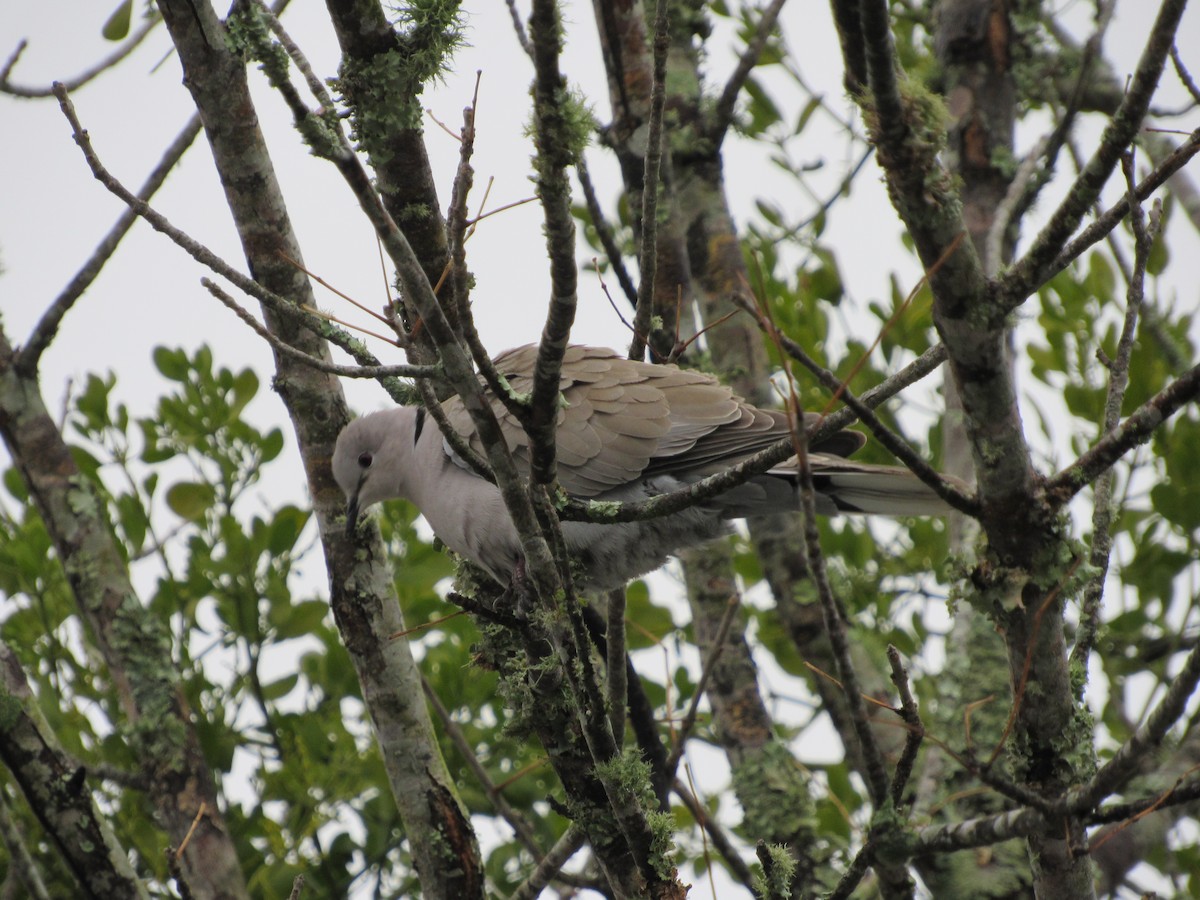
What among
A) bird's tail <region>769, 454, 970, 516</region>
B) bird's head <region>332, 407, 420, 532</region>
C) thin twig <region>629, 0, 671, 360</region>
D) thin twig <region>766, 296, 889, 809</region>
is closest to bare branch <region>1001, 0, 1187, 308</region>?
thin twig <region>766, 296, 889, 809</region>

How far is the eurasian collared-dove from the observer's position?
312 cm

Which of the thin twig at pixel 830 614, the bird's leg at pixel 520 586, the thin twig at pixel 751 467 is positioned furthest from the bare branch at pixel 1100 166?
the bird's leg at pixel 520 586

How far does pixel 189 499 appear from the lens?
3857 mm

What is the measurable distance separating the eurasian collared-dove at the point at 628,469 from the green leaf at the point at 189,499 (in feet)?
1.95

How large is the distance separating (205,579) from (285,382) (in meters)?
1.11

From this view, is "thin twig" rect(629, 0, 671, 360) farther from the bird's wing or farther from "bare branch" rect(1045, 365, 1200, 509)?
"bare branch" rect(1045, 365, 1200, 509)

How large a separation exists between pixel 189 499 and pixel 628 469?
5.01 ft

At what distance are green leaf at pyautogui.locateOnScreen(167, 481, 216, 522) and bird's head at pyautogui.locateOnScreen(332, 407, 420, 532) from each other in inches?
21.8

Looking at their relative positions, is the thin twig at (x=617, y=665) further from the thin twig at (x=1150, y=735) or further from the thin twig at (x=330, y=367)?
the thin twig at (x=1150, y=735)

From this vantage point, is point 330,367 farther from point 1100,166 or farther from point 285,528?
point 285,528

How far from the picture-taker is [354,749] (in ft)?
12.3

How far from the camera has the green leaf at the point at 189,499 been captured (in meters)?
3.83

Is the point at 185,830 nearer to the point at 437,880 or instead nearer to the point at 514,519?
the point at 437,880

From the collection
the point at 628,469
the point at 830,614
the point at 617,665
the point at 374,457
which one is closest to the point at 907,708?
the point at 830,614
